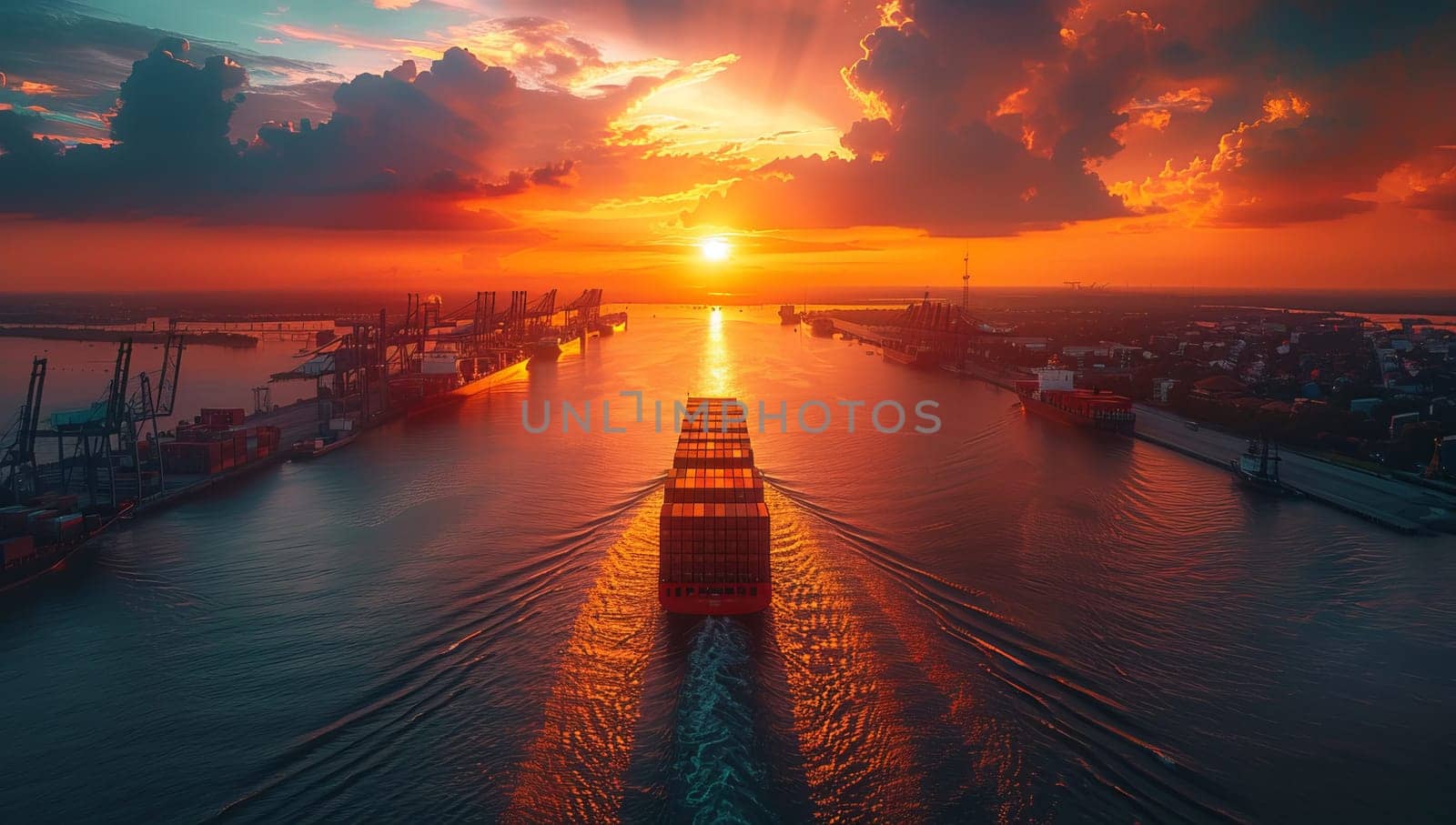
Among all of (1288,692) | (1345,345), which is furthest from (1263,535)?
(1345,345)

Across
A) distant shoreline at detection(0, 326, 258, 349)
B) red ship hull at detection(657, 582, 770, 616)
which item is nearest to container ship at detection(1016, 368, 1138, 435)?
red ship hull at detection(657, 582, 770, 616)

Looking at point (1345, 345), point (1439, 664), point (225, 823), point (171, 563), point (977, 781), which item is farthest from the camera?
point (1345, 345)

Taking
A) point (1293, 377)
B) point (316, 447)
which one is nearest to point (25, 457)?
point (316, 447)

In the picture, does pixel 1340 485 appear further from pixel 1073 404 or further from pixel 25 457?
pixel 25 457

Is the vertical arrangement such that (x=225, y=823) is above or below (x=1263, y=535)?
below

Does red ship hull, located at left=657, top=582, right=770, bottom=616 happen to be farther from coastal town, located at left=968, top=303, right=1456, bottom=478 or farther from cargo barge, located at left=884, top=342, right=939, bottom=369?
cargo barge, located at left=884, top=342, right=939, bottom=369

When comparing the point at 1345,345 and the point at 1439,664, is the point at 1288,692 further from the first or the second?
the point at 1345,345
